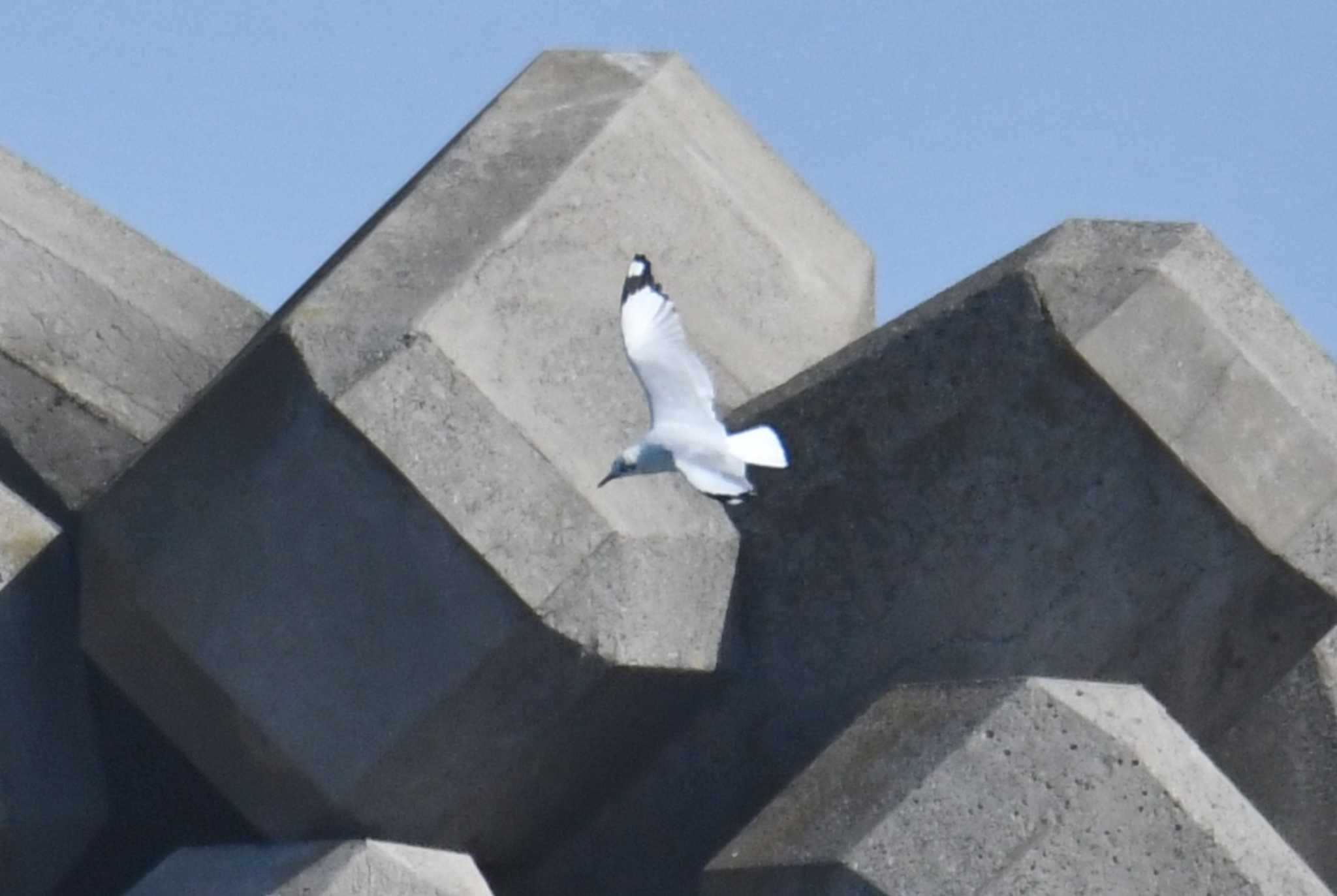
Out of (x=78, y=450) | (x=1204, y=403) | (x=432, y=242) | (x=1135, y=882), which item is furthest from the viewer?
(x=78, y=450)

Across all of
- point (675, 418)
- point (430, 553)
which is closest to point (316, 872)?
point (430, 553)

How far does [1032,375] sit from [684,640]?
0.80 metres

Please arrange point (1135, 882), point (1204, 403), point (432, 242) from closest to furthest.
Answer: point (1135, 882)
point (1204, 403)
point (432, 242)

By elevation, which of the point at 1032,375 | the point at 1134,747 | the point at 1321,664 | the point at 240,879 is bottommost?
the point at 1321,664

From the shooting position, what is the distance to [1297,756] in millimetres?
4957

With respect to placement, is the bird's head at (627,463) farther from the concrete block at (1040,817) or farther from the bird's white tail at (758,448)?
the concrete block at (1040,817)

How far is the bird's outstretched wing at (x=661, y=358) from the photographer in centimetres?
467

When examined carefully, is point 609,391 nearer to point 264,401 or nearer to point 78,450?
point 264,401

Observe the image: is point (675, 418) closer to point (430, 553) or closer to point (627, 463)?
point (627, 463)

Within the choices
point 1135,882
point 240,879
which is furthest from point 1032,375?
point 240,879

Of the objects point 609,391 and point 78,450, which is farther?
point 78,450

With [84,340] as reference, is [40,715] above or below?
below

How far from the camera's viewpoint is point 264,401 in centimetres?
479

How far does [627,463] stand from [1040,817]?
99cm
